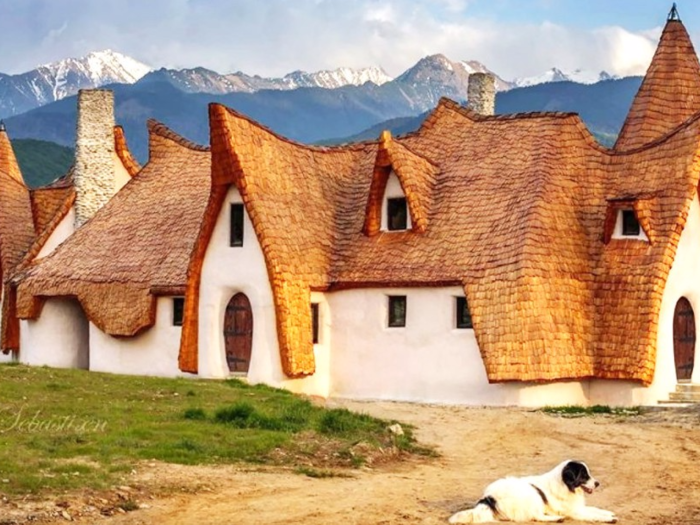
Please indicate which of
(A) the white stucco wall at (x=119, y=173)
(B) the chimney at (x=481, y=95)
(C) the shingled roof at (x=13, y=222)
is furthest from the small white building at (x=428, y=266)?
(A) the white stucco wall at (x=119, y=173)

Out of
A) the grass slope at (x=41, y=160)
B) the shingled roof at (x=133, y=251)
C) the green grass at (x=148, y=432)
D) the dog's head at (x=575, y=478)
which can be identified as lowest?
the dog's head at (x=575, y=478)

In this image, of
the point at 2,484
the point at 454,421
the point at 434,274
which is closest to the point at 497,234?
the point at 434,274

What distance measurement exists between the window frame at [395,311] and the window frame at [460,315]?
1.38 m

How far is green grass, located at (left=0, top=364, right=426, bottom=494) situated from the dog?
378 cm

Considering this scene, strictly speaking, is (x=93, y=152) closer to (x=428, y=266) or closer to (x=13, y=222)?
(x=13, y=222)

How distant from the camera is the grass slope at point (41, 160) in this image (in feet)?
435

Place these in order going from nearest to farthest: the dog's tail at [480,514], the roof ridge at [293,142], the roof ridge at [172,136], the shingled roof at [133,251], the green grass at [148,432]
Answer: the dog's tail at [480,514] → the green grass at [148,432] → the roof ridge at [293,142] → the shingled roof at [133,251] → the roof ridge at [172,136]

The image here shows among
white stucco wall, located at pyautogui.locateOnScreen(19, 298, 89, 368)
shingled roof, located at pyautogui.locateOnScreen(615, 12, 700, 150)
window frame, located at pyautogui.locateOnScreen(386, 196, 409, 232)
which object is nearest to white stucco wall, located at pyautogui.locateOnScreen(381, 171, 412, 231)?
window frame, located at pyautogui.locateOnScreen(386, 196, 409, 232)

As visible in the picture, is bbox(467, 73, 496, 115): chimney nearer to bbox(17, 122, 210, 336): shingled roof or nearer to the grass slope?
bbox(17, 122, 210, 336): shingled roof

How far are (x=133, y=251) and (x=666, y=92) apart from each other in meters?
14.7

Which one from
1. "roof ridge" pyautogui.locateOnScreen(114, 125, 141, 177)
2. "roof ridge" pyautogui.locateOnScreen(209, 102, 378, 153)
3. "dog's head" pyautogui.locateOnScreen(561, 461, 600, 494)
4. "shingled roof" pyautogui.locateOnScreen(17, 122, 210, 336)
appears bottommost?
"dog's head" pyautogui.locateOnScreen(561, 461, 600, 494)

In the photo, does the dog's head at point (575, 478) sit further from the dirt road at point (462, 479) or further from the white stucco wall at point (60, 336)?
the white stucco wall at point (60, 336)

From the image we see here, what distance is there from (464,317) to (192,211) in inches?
351

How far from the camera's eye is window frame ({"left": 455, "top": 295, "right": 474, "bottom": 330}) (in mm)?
30897
